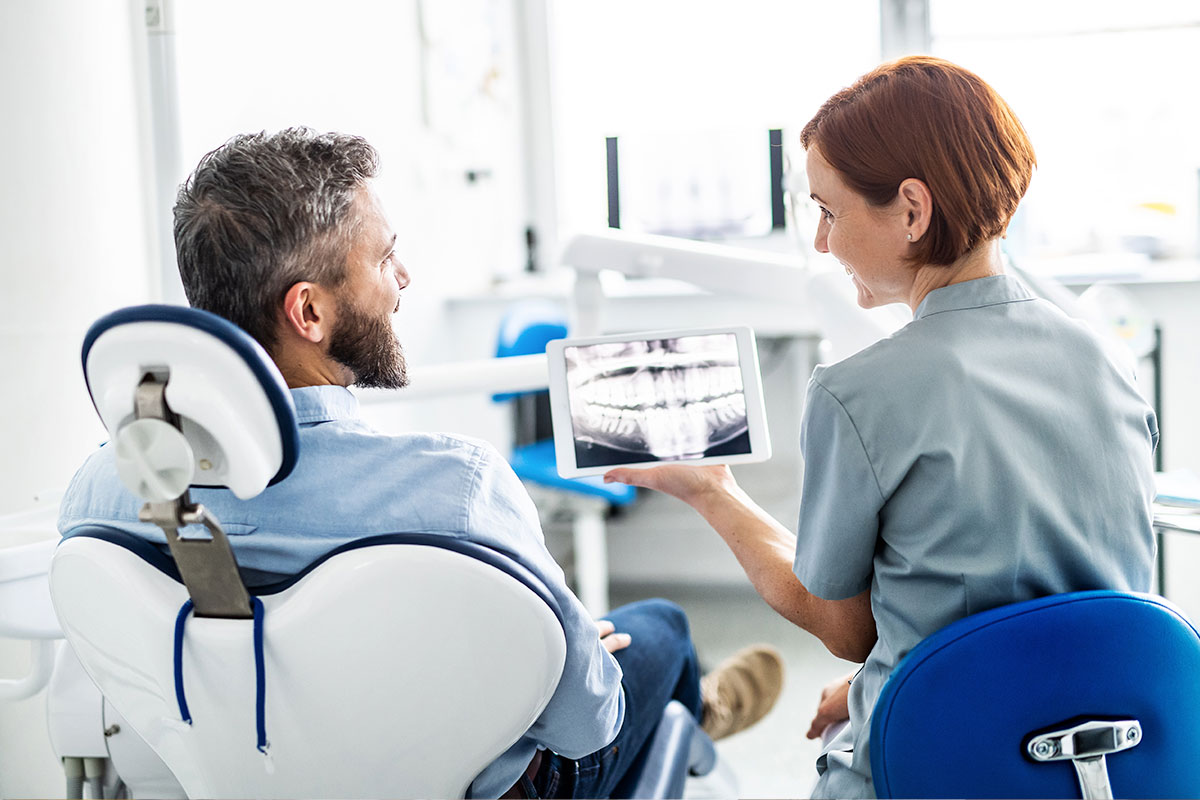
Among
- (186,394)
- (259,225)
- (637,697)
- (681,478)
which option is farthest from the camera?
(637,697)

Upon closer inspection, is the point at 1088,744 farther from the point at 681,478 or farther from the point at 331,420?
the point at 331,420

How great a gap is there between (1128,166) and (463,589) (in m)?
2.88

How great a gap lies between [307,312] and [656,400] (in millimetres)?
471

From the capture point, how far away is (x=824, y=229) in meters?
1.20

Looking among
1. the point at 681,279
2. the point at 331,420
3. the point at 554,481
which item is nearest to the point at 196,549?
the point at 331,420

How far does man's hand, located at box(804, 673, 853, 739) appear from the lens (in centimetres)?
130

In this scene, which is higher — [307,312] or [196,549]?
[307,312]

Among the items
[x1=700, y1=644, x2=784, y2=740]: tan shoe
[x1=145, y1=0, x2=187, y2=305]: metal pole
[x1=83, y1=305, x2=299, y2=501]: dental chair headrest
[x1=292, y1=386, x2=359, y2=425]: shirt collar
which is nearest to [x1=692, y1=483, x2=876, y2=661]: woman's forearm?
[x1=292, y1=386, x2=359, y2=425]: shirt collar

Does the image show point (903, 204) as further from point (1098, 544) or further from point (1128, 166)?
A: point (1128, 166)

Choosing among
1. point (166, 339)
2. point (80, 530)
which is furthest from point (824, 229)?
point (80, 530)

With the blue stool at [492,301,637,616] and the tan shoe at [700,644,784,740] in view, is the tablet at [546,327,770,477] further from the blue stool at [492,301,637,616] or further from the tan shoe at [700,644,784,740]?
the blue stool at [492,301,637,616]

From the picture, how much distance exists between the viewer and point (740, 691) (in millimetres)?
1975

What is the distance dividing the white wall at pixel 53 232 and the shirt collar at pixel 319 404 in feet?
2.34

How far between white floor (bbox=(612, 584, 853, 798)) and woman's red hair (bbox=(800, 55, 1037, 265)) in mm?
1069
